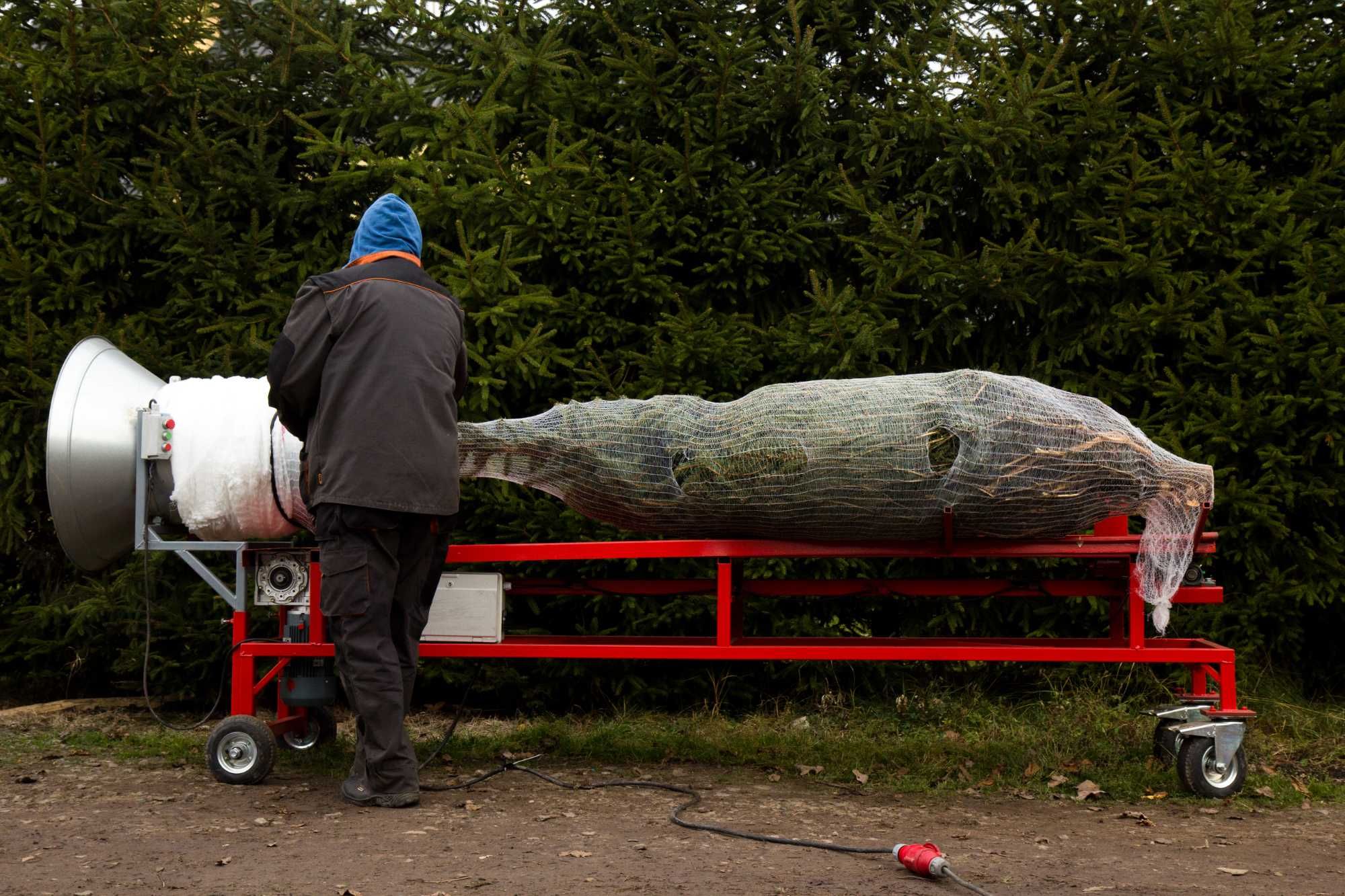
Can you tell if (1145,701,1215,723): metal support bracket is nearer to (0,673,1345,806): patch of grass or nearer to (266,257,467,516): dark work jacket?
(0,673,1345,806): patch of grass

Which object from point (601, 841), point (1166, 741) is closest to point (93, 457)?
point (601, 841)

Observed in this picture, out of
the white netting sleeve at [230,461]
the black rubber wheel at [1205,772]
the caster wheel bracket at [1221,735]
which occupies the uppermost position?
the white netting sleeve at [230,461]

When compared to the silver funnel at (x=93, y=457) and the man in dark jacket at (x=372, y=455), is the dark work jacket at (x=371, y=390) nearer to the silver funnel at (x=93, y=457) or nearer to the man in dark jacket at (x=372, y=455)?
the man in dark jacket at (x=372, y=455)

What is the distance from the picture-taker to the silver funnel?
5090 millimetres

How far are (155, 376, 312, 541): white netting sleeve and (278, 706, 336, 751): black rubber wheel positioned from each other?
100cm

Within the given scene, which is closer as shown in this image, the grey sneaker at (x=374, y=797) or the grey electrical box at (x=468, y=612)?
the grey sneaker at (x=374, y=797)

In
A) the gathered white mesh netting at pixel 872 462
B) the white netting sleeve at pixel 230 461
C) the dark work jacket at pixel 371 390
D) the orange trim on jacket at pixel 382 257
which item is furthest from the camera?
the white netting sleeve at pixel 230 461

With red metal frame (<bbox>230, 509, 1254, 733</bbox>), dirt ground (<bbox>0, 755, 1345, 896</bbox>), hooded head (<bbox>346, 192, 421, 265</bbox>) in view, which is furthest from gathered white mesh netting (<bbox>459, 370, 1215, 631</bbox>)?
dirt ground (<bbox>0, 755, 1345, 896</bbox>)

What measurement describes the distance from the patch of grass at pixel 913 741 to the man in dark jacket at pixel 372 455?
841 millimetres

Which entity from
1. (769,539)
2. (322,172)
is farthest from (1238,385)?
(322,172)

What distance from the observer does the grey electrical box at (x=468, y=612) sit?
16.9 ft

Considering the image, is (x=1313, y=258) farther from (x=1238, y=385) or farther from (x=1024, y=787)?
(x=1024, y=787)

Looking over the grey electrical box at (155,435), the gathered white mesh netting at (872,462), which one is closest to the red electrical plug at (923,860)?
the gathered white mesh netting at (872,462)

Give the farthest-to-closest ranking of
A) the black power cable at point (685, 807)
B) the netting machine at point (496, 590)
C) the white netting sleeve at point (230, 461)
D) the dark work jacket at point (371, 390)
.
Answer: the white netting sleeve at point (230, 461)
the netting machine at point (496, 590)
the dark work jacket at point (371, 390)
the black power cable at point (685, 807)
